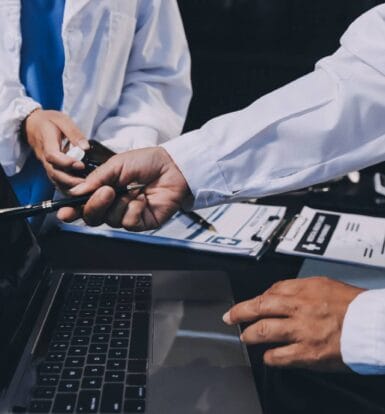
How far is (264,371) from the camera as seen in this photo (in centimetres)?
54

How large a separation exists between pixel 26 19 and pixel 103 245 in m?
0.48

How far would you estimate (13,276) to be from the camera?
0.61 metres

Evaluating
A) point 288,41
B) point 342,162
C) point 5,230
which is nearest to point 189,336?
point 5,230

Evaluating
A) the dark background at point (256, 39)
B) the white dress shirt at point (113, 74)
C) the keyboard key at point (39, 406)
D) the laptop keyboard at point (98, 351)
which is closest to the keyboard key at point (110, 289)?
the laptop keyboard at point (98, 351)

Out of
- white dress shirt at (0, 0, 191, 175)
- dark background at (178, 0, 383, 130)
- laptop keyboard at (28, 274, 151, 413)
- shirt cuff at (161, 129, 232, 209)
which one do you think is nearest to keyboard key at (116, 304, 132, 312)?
laptop keyboard at (28, 274, 151, 413)

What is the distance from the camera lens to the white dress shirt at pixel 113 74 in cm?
96

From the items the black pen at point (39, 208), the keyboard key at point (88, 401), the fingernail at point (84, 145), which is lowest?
the keyboard key at point (88, 401)

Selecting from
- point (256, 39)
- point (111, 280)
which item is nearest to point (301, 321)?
point (111, 280)

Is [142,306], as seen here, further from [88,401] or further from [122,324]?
[88,401]

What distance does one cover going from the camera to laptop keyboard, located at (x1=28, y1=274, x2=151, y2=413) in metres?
0.48

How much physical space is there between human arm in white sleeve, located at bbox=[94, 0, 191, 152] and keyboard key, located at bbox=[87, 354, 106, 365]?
57 cm

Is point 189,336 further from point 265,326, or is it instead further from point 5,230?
point 5,230

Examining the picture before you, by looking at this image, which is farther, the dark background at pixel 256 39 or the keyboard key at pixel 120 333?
the dark background at pixel 256 39

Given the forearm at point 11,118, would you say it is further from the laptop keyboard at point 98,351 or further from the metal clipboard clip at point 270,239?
the metal clipboard clip at point 270,239
